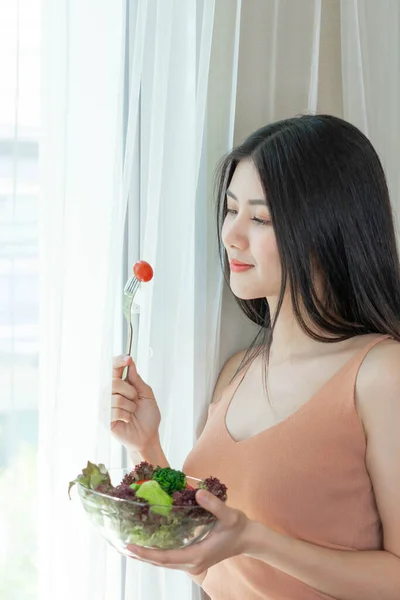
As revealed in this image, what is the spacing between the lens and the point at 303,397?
1.49 metres

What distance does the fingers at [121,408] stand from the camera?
4.76 ft

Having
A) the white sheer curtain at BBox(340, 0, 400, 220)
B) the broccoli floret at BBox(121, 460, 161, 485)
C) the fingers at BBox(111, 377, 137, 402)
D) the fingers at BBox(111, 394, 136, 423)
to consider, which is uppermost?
the white sheer curtain at BBox(340, 0, 400, 220)

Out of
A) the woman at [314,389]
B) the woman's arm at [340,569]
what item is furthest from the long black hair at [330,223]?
the woman's arm at [340,569]

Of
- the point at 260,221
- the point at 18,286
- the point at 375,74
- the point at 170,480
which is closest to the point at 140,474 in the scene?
the point at 170,480

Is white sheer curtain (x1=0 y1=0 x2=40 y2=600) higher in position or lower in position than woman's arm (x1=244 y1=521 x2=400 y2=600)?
higher

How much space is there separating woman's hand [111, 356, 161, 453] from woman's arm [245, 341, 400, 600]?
313 mm

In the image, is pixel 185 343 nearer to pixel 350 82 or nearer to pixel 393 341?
pixel 393 341

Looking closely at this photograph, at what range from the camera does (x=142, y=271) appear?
4.46 feet

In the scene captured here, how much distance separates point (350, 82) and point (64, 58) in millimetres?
648

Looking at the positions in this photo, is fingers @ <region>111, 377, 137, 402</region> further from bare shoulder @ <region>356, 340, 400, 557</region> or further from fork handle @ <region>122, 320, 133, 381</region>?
bare shoulder @ <region>356, 340, 400, 557</region>

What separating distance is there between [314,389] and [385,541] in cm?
27

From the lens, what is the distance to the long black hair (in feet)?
4.67

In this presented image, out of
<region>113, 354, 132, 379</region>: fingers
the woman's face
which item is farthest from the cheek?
<region>113, 354, 132, 379</region>: fingers

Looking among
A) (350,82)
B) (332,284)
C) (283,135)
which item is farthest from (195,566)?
(350,82)
